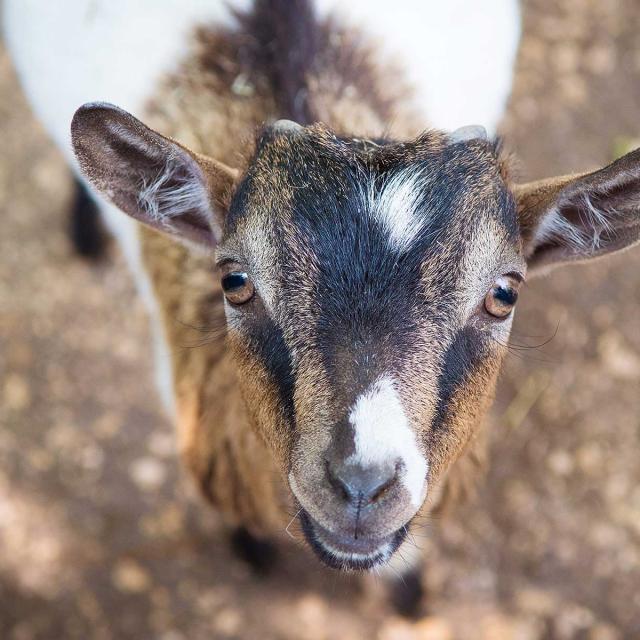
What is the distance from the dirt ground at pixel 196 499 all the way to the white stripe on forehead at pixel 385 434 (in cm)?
256

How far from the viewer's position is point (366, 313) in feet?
7.84

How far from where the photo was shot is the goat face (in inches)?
90.9

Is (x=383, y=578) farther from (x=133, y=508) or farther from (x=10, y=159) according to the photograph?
(x=10, y=159)

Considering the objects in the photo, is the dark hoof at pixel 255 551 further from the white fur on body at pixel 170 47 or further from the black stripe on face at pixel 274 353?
the black stripe on face at pixel 274 353

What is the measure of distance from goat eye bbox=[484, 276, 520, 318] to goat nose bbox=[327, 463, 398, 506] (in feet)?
2.40

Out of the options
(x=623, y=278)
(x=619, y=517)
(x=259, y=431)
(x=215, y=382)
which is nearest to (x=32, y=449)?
(x=215, y=382)

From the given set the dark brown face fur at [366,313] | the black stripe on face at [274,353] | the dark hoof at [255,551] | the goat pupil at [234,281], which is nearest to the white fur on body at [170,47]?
the dark hoof at [255,551]

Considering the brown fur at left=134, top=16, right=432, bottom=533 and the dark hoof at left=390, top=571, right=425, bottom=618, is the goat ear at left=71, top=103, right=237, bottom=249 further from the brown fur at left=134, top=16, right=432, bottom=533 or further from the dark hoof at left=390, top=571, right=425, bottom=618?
the dark hoof at left=390, top=571, right=425, bottom=618

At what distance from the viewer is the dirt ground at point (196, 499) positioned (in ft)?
16.8

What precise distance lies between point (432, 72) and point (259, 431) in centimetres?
246

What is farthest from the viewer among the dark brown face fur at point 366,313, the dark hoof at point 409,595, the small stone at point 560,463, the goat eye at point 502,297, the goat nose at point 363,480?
the small stone at point 560,463

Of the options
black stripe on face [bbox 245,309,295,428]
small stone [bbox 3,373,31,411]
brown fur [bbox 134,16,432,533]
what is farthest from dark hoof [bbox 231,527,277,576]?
black stripe on face [bbox 245,309,295,428]

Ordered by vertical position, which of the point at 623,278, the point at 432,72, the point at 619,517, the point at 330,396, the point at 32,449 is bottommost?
the point at 619,517

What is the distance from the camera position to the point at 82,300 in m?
5.96
